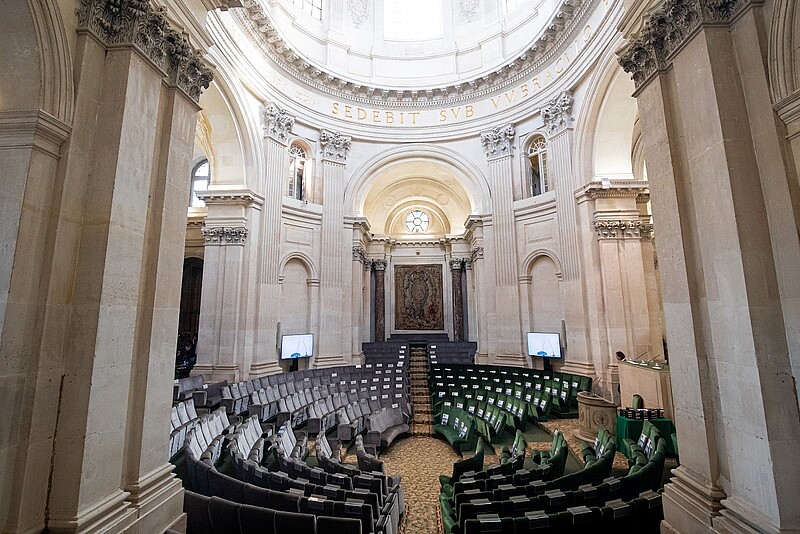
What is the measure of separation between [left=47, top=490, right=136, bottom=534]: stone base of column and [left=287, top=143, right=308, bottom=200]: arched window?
1310cm

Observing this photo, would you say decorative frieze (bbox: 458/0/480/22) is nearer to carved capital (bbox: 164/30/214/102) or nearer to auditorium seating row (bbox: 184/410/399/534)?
carved capital (bbox: 164/30/214/102)

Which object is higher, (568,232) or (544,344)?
(568,232)

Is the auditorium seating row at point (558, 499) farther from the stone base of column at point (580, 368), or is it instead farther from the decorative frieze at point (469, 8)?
the decorative frieze at point (469, 8)

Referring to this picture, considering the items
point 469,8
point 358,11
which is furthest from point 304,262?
point 469,8

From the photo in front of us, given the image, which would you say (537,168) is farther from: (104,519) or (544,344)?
(104,519)

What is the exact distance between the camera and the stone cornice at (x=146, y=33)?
3682 millimetres

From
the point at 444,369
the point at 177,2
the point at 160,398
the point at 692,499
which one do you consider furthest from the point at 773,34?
the point at 444,369

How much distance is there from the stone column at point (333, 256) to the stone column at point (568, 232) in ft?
27.9

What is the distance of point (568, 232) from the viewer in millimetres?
13422

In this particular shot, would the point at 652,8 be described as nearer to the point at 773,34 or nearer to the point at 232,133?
the point at 773,34

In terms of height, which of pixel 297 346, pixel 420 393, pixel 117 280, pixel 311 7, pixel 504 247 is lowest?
pixel 420 393

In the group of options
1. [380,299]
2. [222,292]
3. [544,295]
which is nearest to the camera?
[222,292]

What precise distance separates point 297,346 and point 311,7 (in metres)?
14.9

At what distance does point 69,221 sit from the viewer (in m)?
3.43
